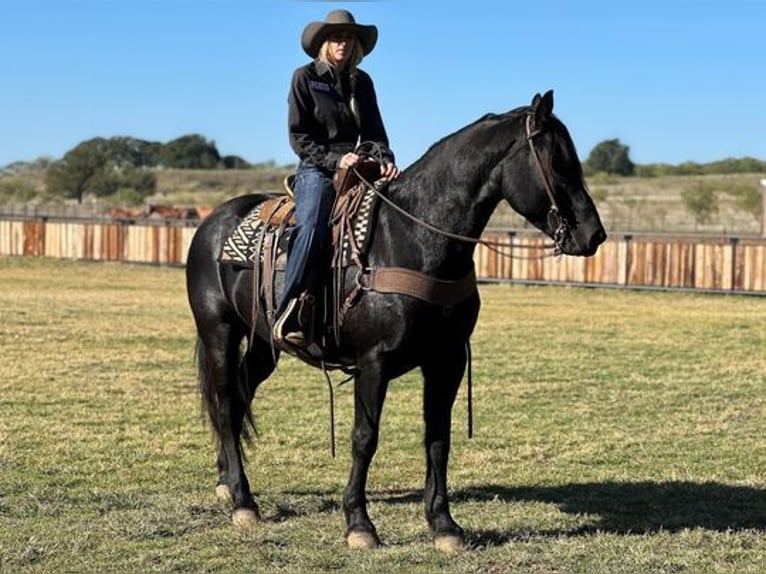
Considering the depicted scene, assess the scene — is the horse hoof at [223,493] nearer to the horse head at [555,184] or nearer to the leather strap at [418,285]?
the leather strap at [418,285]

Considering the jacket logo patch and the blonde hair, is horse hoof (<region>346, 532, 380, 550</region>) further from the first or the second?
the blonde hair

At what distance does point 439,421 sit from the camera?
22.3ft

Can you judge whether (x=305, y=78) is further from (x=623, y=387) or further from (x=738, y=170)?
(x=738, y=170)

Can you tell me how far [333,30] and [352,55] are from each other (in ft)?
0.67

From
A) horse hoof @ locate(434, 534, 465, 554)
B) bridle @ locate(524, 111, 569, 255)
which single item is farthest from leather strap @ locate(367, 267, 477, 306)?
horse hoof @ locate(434, 534, 465, 554)

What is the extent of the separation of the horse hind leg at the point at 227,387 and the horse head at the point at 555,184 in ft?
8.66

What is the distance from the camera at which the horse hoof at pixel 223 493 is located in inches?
297

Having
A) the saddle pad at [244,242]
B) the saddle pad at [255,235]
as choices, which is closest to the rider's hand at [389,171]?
the saddle pad at [255,235]

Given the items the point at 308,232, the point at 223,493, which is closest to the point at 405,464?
the point at 223,493

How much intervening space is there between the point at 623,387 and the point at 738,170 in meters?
90.0

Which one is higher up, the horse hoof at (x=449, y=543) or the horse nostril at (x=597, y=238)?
the horse nostril at (x=597, y=238)

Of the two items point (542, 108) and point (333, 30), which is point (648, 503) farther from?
point (333, 30)

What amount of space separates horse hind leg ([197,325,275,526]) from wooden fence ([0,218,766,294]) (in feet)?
65.1

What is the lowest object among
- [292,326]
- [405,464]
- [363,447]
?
[405,464]
